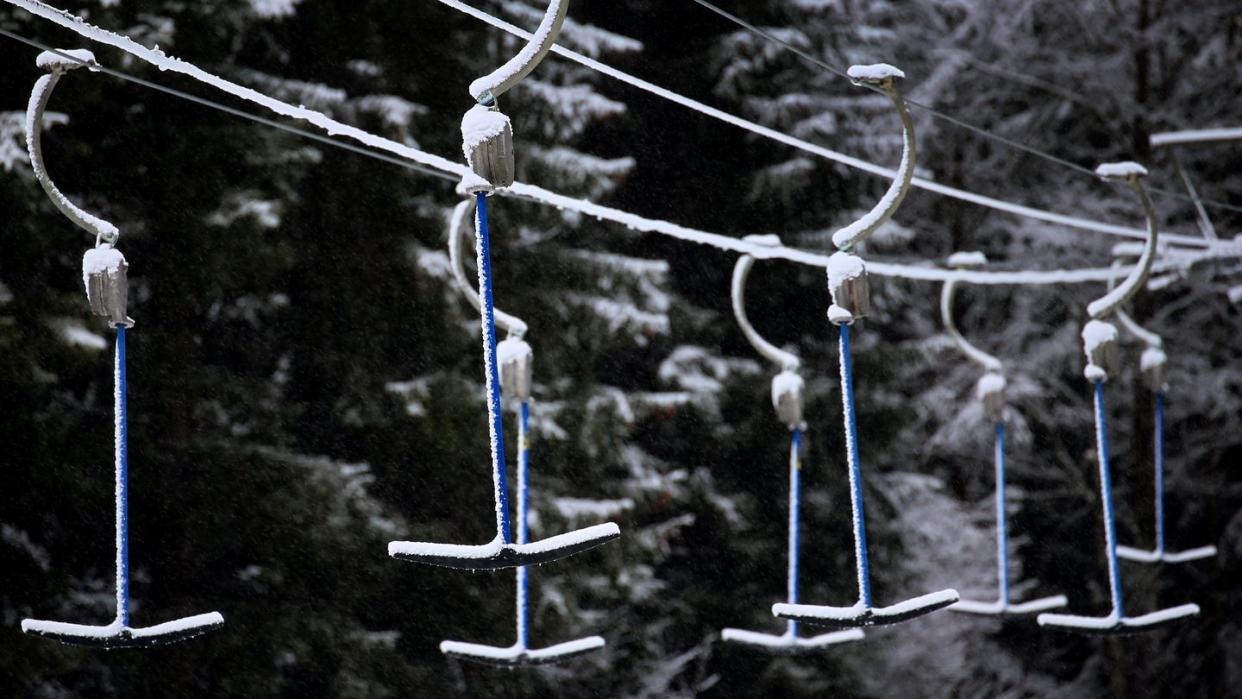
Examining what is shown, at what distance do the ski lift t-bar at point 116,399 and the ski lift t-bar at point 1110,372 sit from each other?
231 cm

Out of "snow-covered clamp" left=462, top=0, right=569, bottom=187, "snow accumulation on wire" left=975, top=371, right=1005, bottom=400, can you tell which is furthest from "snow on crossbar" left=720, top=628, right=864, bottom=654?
"snow-covered clamp" left=462, top=0, right=569, bottom=187

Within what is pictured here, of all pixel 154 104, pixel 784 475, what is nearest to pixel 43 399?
pixel 154 104

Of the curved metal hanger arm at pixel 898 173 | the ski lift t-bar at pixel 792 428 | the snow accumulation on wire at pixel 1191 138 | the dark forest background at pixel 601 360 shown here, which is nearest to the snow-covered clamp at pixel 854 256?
the curved metal hanger arm at pixel 898 173

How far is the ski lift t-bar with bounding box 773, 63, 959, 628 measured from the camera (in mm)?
2865

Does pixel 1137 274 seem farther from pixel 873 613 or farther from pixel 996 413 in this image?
pixel 873 613

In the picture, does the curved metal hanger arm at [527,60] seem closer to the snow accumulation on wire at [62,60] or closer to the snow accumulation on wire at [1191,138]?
the snow accumulation on wire at [62,60]

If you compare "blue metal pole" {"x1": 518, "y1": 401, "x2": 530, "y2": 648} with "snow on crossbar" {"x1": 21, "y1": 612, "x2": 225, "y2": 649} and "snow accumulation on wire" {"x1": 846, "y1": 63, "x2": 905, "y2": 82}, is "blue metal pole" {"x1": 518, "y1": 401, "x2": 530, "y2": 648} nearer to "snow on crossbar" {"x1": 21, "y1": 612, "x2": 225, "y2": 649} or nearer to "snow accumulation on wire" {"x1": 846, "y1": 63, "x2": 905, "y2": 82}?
"snow on crossbar" {"x1": 21, "y1": 612, "x2": 225, "y2": 649}

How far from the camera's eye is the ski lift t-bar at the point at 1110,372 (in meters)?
3.80

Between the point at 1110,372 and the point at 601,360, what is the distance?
18.9ft

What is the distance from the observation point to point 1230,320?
33.7 ft

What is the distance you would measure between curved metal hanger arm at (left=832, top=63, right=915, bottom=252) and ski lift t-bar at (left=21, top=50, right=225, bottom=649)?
55.6 inches

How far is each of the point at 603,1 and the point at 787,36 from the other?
1.44 m

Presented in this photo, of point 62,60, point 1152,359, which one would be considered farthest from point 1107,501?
point 62,60

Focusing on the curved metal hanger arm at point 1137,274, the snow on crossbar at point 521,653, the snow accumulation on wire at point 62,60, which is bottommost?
the snow on crossbar at point 521,653
